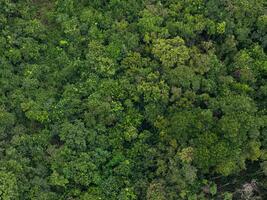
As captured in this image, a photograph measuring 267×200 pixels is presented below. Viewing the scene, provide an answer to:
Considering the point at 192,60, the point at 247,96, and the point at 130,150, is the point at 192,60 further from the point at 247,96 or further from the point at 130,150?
the point at 130,150

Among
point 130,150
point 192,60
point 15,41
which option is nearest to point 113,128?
point 130,150

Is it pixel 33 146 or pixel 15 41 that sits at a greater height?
pixel 15 41

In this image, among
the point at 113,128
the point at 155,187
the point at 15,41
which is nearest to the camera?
the point at 155,187

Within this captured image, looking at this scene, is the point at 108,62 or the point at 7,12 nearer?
the point at 108,62

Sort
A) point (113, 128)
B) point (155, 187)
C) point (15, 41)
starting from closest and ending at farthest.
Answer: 1. point (155, 187)
2. point (113, 128)
3. point (15, 41)

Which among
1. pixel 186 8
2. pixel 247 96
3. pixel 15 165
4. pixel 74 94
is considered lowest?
pixel 15 165

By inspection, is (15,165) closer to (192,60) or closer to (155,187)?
(155,187)
